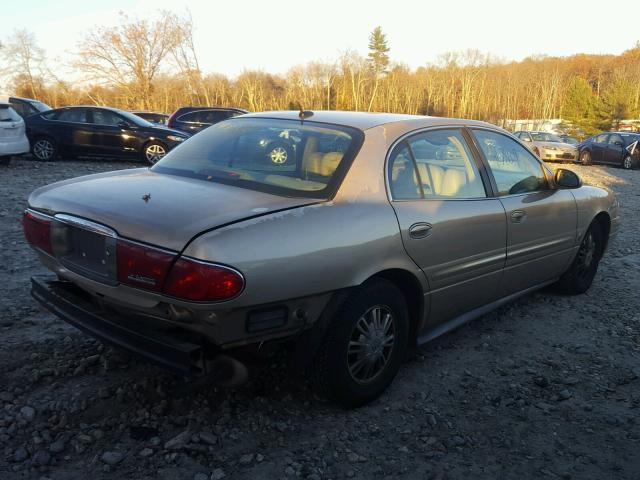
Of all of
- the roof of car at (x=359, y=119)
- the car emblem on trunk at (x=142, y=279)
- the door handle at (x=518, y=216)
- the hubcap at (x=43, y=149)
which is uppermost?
the roof of car at (x=359, y=119)

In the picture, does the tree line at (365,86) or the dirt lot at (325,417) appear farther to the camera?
the tree line at (365,86)

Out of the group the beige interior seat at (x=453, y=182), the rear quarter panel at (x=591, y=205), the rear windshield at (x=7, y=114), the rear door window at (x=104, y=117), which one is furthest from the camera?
the rear door window at (x=104, y=117)

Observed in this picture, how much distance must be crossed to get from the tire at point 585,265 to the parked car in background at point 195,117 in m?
12.2

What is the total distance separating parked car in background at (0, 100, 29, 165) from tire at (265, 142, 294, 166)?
31.4 ft

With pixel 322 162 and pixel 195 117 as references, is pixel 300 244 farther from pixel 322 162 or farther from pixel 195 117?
pixel 195 117

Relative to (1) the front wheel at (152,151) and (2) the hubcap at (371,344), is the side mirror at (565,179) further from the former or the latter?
(1) the front wheel at (152,151)

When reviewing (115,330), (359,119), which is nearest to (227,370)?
(115,330)

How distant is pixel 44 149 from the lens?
12984 mm

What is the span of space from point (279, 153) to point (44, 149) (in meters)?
11.6

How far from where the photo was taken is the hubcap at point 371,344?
287cm

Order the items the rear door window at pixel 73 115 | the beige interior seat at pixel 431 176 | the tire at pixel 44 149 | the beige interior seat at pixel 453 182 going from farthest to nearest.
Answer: the rear door window at pixel 73 115 < the tire at pixel 44 149 < the beige interior seat at pixel 453 182 < the beige interior seat at pixel 431 176

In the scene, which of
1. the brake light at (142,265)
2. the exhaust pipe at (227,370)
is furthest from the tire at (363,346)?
the brake light at (142,265)

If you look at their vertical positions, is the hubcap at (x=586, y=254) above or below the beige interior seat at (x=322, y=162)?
below

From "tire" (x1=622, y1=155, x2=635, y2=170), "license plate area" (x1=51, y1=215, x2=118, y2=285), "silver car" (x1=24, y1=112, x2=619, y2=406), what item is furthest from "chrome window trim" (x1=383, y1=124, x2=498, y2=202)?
"tire" (x1=622, y1=155, x2=635, y2=170)
